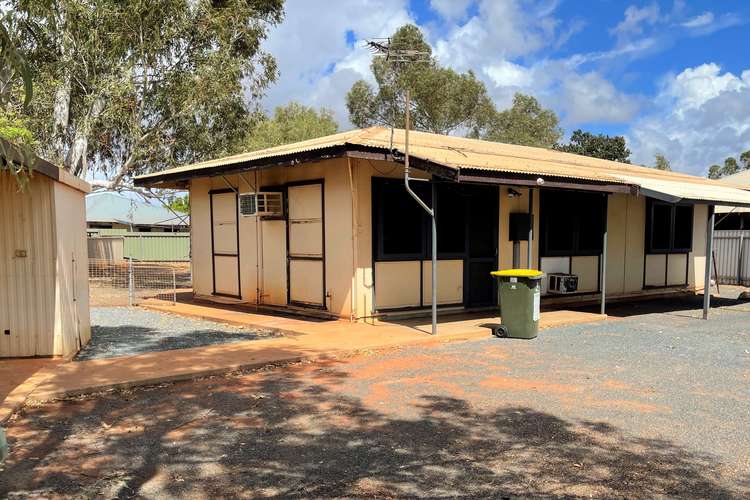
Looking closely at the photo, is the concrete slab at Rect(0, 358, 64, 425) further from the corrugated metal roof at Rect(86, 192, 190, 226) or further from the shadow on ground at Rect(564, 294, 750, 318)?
the corrugated metal roof at Rect(86, 192, 190, 226)

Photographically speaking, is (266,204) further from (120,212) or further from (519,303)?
(120,212)

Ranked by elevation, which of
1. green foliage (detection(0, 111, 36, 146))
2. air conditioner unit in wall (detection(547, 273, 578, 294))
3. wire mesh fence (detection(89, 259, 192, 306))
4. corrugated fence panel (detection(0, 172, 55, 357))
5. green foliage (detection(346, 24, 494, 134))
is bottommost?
wire mesh fence (detection(89, 259, 192, 306))

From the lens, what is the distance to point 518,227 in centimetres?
1182

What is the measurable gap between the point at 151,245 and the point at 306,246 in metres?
20.6

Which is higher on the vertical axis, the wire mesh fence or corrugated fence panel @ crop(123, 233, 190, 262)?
corrugated fence panel @ crop(123, 233, 190, 262)

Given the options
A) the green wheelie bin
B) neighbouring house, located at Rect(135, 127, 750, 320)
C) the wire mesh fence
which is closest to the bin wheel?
the green wheelie bin

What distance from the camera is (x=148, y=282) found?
64.0ft

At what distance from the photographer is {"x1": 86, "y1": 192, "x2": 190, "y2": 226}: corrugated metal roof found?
121 ft

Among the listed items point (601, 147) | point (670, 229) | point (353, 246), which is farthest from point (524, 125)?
point (353, 246)

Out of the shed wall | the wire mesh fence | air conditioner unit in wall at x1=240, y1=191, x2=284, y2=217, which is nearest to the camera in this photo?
the shed wall

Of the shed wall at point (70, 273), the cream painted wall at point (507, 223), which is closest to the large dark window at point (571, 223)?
the cream painted wall at point (507, 223)

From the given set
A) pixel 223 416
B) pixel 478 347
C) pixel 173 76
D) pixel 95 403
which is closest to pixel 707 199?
pixel 478 347

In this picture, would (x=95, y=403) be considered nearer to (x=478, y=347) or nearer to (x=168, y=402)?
(x=168, y=402)

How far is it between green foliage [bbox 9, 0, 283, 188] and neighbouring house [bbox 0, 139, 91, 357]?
1122 centimetres
